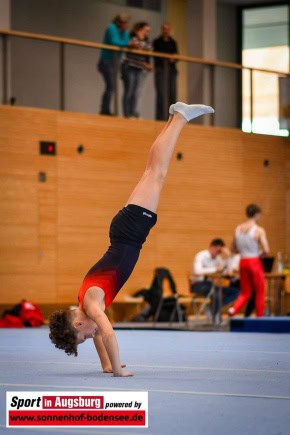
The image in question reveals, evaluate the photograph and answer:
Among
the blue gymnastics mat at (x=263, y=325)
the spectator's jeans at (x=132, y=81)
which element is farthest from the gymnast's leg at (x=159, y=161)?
the spectator's jeans at (x=132, y=81)

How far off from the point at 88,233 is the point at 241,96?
380cm

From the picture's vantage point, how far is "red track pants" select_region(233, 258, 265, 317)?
14664mm

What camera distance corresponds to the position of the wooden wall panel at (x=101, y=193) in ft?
53.7

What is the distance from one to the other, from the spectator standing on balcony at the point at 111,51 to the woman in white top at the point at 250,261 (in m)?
3.41

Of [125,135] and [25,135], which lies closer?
[25,135]

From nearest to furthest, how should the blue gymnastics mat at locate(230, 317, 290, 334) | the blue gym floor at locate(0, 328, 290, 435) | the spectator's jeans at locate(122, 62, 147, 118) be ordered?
the blue gym floor at locate(0, 328, 290, 435) → the blue gymnastics mat at locate(230, 317, 290, 334) → the spectator's jeans at locate(122, 62, 147, 118)

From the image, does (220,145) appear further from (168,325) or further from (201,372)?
(201,372)

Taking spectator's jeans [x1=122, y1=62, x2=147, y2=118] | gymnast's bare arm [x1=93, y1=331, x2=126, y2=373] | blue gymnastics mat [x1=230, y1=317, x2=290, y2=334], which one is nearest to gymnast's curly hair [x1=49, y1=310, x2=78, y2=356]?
gymnast's bare arm [x1=93, y1=331, x2=126, y2=373]

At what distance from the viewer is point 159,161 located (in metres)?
8.12

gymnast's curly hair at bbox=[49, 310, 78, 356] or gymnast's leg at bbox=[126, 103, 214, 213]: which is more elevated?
gymnast's leg at bbox=[126, 103, 214, 213]

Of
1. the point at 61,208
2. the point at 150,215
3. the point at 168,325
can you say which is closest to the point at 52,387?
the point at 150,215

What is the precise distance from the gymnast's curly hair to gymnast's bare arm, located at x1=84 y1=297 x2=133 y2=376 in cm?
15

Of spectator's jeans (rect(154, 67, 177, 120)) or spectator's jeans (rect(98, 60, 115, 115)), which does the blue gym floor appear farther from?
spectator's jeans (rect(154, 67, 177, 120))

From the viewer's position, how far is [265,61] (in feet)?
73.3
